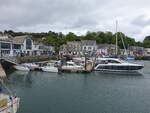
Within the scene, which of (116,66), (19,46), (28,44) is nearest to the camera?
(116,66)

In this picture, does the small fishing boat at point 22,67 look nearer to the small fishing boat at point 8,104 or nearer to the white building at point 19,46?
the white building at point 19,46

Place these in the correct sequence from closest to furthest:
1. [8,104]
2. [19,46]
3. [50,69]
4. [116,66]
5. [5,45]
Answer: [8,104] → [50,69] → [116,66] → [5,45] → [19,46]

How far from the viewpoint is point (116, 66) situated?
47.2m

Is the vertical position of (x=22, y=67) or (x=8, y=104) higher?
(x=22, y=67)

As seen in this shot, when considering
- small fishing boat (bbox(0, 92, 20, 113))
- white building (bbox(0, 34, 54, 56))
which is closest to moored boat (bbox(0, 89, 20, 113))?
small fishing boat (bbox(0, 92, 20, 113))

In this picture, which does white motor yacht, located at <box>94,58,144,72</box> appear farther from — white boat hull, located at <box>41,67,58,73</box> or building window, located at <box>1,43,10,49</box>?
building window, located at <box>1,43,10,49</box>

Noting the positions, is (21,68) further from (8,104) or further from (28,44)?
(8,104)

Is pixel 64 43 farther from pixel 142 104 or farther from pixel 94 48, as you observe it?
pixel 142 104

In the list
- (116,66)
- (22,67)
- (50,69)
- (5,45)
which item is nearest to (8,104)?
(50,69)

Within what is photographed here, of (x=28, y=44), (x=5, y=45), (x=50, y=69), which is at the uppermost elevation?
Answer: (x=28, y=44)

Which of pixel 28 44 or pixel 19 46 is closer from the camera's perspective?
pixel 19 46

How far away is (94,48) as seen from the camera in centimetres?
11069

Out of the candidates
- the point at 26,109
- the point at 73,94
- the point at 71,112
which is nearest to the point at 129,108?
the point at 71,112

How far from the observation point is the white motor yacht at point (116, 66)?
4626 centimetres
